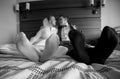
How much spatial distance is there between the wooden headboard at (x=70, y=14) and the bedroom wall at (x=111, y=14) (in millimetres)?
141

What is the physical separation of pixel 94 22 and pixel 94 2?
36 cm

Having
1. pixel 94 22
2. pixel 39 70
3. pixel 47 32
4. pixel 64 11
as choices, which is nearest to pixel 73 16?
pixel 64 11

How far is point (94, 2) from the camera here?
2.55 metres

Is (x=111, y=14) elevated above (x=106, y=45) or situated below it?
above

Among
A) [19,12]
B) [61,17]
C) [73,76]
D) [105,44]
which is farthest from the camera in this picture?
[19,12]

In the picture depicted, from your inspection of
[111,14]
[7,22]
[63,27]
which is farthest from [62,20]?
[7,22]

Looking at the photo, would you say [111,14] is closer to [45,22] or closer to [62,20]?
[62,20]

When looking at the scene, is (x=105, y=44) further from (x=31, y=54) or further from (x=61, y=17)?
(x=61, y=17)

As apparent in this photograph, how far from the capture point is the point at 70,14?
8.54 ft

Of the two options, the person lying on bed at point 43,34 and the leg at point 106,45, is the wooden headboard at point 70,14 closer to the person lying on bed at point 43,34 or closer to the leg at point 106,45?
the person lying on bed at point 43,34

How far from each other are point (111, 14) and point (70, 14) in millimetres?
774

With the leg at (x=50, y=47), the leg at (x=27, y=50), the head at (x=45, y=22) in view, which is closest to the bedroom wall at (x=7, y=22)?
the head at (x=45, y=22)

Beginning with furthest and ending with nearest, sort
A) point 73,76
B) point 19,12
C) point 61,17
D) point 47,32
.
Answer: point 19,12 < point 61,17 < point 47,32 < point 73,76

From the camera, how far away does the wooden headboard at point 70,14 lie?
8.41 feet
